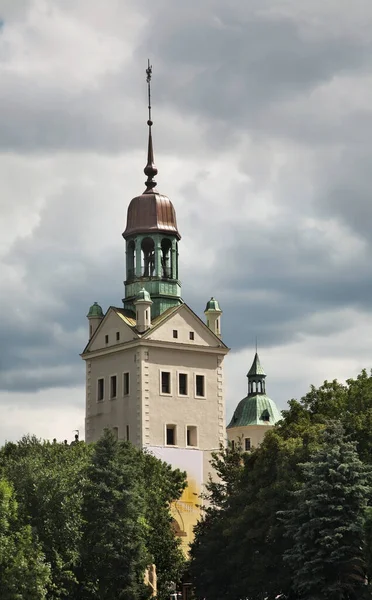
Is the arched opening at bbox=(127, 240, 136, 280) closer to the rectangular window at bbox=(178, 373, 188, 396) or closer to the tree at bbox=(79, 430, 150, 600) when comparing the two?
the rectangular window at bbox=(178, 373, 188, 396)

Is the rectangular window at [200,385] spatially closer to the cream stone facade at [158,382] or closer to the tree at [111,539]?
the cream stone facade at [158,382]

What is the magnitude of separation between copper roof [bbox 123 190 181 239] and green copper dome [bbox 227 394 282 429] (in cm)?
5519

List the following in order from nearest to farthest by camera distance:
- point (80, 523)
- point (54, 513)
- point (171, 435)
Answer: point (54, 513) < point (80, 523) < point (171, 435)

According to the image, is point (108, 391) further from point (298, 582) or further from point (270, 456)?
point (298, 582)

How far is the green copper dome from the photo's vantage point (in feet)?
494

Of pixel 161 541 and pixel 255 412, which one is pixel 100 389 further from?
pixel 255 412

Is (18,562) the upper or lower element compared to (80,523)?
lower

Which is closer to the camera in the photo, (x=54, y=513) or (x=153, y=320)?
(x=54, y=513)

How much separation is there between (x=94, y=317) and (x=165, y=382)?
770 cm

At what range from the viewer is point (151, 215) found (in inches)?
3846

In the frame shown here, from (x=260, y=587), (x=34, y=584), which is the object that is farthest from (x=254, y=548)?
(x=34, y=584)

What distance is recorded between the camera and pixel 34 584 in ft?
189

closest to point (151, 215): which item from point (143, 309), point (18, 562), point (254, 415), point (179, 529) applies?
point (143, 309)

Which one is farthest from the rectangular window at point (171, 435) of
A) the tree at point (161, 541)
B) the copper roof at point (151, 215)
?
the tree at point (161, 541)
